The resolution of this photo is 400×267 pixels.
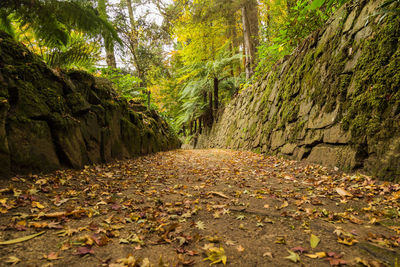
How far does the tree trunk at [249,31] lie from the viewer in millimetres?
10320

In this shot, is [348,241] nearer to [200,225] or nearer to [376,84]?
[200,225]

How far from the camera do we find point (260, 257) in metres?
1.54

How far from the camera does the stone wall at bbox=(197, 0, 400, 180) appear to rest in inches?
107

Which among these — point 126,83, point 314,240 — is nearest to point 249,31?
point 126,83

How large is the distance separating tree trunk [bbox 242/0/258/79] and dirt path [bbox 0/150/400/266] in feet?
27.0

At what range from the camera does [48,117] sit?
3.01m

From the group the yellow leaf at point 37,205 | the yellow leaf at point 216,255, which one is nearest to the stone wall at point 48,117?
the yellow leaf at point 37,205

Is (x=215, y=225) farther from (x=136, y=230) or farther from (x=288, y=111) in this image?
(x=288, y=111)

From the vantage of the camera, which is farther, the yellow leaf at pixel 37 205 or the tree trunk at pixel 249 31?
the tree trunk at pixel 249 31

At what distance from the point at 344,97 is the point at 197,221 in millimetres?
3431

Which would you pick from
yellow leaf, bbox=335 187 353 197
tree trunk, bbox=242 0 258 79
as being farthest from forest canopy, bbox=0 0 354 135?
yellow leaf, bbox=335 187 353 197

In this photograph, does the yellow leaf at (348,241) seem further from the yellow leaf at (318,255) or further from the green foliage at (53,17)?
the green foliage at (53,17)

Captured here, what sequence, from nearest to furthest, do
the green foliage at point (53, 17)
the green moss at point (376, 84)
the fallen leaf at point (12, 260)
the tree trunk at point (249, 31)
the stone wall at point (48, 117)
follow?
the fallen leaf at point (12, 260) < the stone wall at point (48, 117) < the green moss at point (376, 84) < the green foliage at point (53, 17) < the tree trunk at point (249, 31)

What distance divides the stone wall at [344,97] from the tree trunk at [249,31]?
3974 mm
